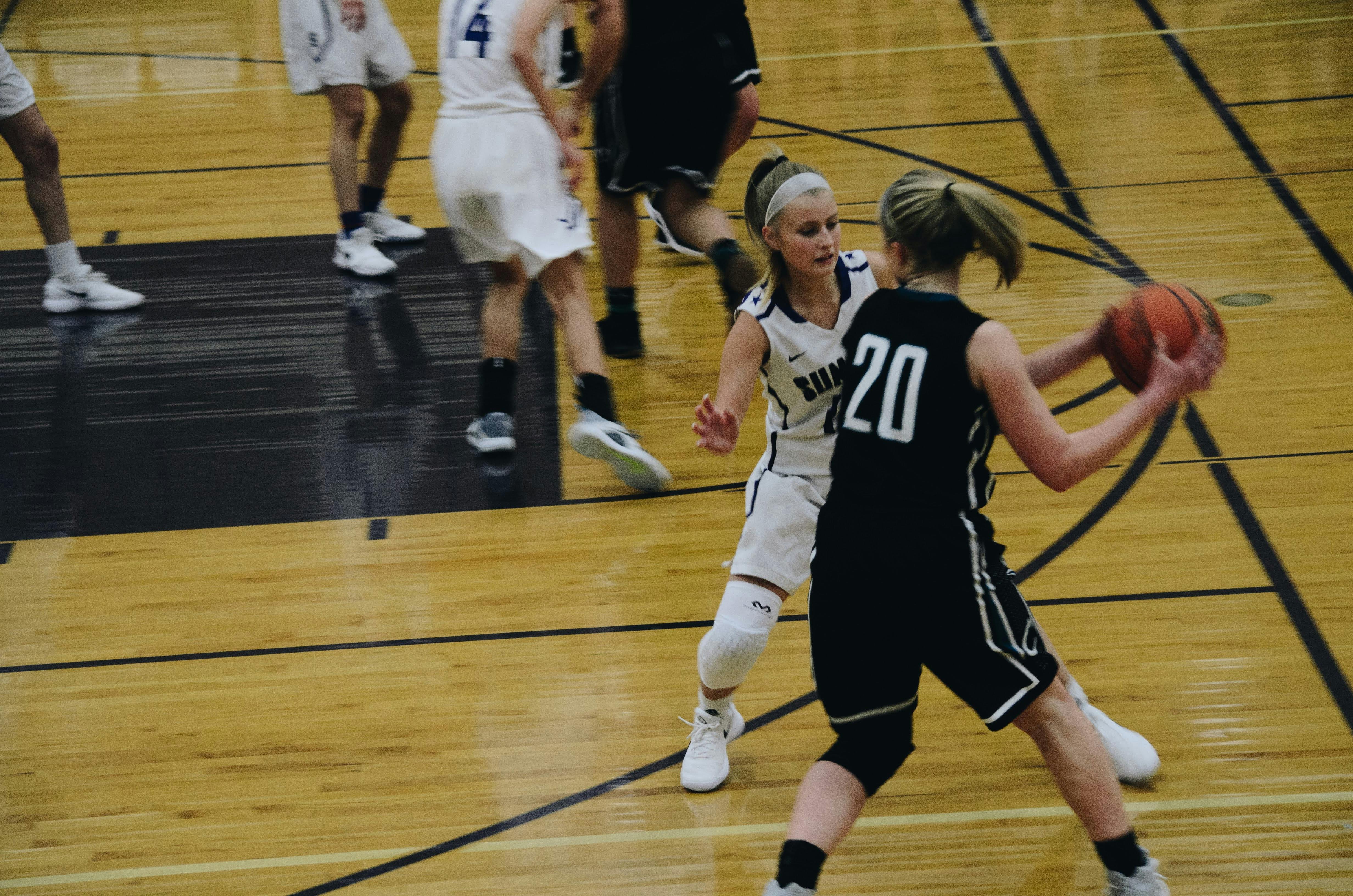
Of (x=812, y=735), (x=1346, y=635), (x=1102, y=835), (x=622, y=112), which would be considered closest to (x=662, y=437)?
(x=622, y=112)

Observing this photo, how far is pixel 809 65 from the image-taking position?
7422mm

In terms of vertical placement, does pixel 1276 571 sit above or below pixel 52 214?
below

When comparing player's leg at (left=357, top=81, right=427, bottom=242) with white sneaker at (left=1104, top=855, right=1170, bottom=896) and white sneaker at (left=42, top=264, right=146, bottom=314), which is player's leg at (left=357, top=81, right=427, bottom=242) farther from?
white sneaker at (left=1104, top=855, right=1170, bottom=896)

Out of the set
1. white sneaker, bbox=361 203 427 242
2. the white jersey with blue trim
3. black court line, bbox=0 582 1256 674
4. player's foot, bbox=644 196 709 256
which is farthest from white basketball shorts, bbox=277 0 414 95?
the white jersey with blue trim

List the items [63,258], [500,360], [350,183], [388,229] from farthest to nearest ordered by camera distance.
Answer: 1. [388,229]
2. [350,183]
3. [63,258]
4. [500,360]

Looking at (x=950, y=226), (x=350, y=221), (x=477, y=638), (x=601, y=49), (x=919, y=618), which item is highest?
(x=950, y=226)

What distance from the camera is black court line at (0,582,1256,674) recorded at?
11.0 feet

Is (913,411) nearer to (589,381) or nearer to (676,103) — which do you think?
(589,381)

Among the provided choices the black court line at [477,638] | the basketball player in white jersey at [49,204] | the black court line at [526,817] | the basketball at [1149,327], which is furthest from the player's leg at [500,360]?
the basketball at [1149,327]

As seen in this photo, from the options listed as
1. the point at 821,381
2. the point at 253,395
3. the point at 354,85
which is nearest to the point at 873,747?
the point at 821,381

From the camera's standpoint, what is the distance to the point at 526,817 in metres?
2.79

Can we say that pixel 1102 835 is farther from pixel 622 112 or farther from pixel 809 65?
pixel 809 65

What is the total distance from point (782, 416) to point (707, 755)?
73cm

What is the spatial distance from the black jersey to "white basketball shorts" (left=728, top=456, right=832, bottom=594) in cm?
45
